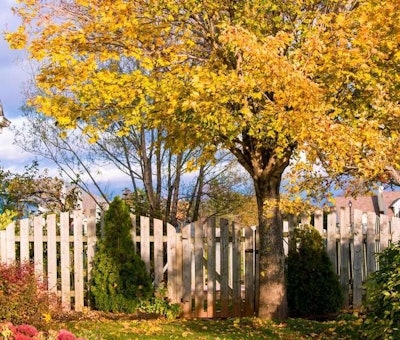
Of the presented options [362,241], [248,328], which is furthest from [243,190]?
[248,328]

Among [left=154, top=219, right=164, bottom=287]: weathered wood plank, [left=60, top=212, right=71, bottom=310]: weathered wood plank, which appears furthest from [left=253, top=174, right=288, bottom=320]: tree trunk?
[left=60, top=212, right=71, bottom=310]: weathered wood plank

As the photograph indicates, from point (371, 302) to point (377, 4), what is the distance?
4.60m

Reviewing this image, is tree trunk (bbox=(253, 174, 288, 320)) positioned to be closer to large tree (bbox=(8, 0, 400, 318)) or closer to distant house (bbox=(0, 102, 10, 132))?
large tree (bbox=(8, 0, 400, 318))

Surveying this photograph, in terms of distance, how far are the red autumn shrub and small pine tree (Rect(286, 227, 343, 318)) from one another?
15.4 feet

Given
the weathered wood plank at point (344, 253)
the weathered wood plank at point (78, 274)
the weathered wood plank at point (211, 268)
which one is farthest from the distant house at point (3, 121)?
the weathered wood plank at point (344, 253)

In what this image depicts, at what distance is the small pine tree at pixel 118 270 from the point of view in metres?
12.3

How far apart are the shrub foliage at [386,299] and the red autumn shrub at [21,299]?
4814 millimetres

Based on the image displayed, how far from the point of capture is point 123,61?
1792cm

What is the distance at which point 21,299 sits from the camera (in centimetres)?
967

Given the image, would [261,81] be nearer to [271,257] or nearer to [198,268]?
[271,257]

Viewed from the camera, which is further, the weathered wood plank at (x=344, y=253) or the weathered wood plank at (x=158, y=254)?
the weathered wood plank at (x=344, y=253)

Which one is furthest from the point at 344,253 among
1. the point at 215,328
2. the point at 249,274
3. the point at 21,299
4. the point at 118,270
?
the point at 21,299

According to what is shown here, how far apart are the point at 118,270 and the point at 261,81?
5.56 metres

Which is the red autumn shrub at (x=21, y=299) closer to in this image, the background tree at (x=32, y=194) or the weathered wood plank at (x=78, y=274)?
the weathered wood plank at (x=78, y=274)
